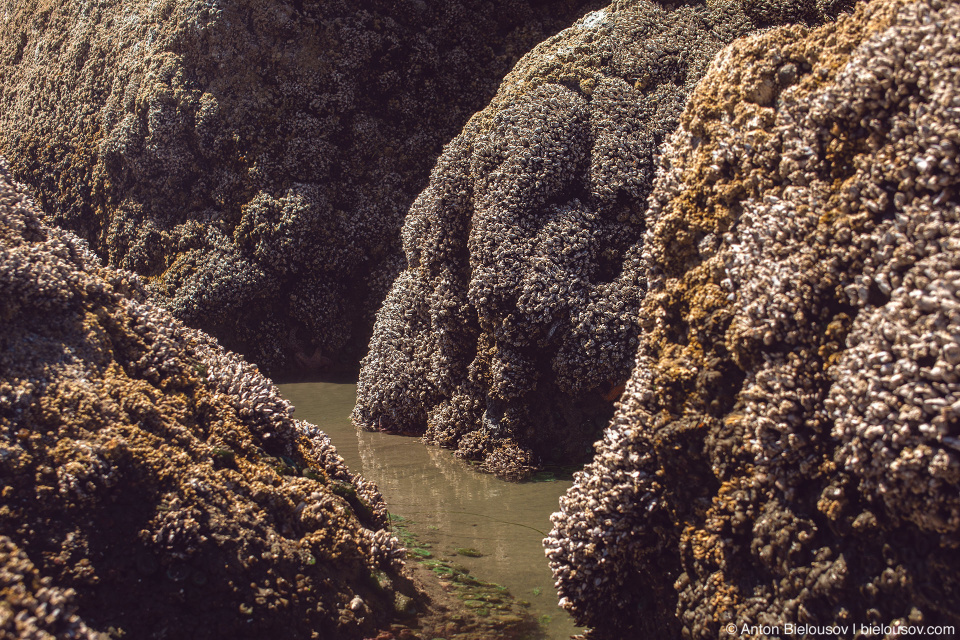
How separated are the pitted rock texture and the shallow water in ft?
1.07

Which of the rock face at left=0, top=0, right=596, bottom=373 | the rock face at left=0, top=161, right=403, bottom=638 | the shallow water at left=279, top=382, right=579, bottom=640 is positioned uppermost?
the rock face at left=0, top=0, right=596, bottom=373

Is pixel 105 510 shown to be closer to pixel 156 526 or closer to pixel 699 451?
pixel 156 526

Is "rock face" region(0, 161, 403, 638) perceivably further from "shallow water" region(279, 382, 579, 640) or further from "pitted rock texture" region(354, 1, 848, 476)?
"pitted rock texture" region(354, 1, 848, 476)

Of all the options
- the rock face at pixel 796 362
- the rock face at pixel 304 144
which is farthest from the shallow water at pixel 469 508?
the rock face at pixel 304 144

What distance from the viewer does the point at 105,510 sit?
11.1 ft

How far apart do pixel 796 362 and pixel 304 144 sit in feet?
28.6

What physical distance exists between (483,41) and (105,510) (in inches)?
354

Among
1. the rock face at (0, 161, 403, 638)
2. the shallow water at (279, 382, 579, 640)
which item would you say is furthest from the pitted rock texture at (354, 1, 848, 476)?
the rock face at (0, 161, 403, 638)

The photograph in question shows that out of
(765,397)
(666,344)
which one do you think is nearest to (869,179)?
(765,397)

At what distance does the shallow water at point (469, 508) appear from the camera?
4673 mm

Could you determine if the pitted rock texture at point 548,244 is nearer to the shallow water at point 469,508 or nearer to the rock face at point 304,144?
the shallow water at point 469,508

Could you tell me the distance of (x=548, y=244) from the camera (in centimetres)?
691

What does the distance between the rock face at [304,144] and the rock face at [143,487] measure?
603cm

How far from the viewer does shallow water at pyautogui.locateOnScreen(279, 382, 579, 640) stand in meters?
4.67
